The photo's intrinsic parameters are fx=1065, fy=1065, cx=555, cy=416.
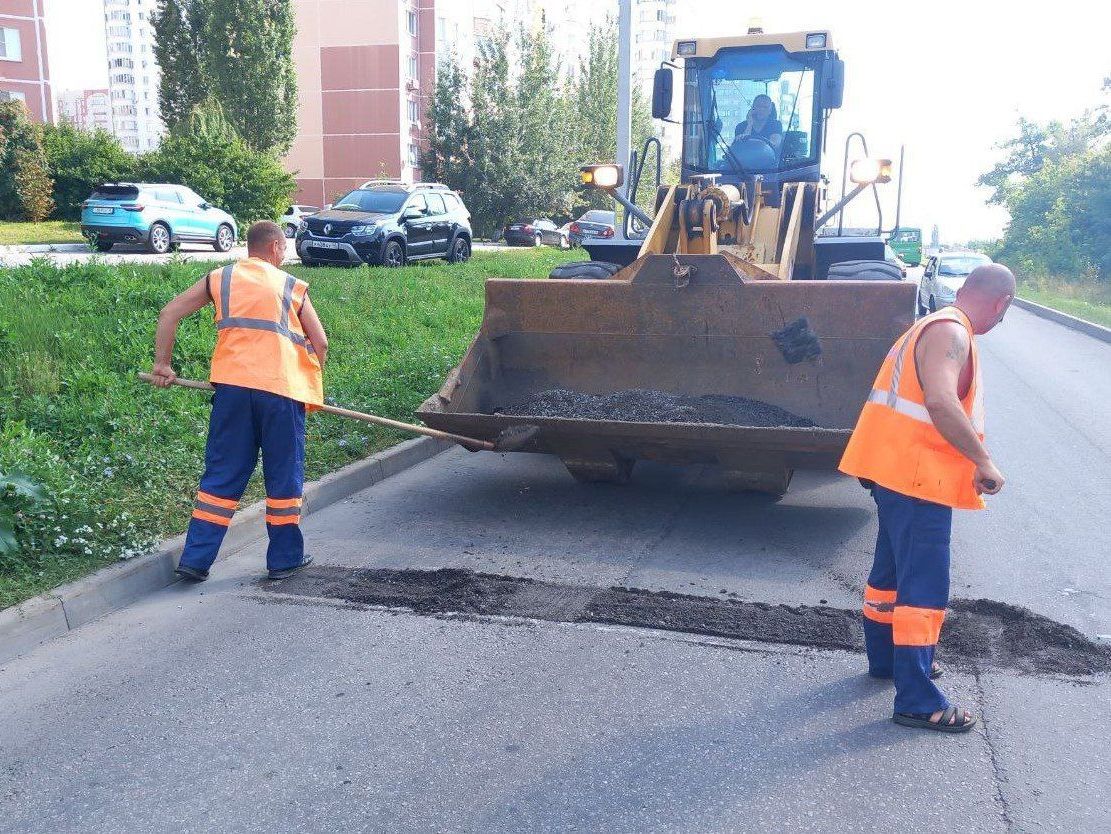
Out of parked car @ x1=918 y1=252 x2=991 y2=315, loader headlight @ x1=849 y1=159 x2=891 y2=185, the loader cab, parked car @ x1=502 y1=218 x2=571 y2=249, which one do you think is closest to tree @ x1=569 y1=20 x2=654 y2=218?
parked car @ x1=502 y1=218 x2=571 y2=249

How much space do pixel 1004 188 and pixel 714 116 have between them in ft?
156

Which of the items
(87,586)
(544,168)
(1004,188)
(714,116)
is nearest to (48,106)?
(544,168)

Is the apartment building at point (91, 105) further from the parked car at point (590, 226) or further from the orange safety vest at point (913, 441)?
the orange safety vest at point (913, 441)

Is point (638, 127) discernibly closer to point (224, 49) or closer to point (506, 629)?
point (224, 49)

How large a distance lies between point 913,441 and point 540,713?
168cm

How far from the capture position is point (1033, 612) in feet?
16.2

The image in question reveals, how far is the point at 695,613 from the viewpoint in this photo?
4.86m

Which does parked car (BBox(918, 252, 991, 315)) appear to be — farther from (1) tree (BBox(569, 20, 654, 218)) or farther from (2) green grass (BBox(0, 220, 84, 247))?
(1) tree (BBox(569, 20, 654, 218))

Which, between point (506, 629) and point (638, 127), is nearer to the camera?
point (506, 629)

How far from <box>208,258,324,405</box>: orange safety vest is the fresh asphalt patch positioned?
1018 mm

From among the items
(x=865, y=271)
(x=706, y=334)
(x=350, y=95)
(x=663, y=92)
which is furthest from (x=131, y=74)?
(x=706, y=334)

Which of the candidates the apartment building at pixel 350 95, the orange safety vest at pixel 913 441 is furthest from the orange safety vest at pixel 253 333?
the apartment building at pixel 350 95

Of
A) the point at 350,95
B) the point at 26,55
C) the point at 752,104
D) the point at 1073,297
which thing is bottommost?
the point at 1073,297

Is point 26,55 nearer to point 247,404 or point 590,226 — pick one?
point 590,226
